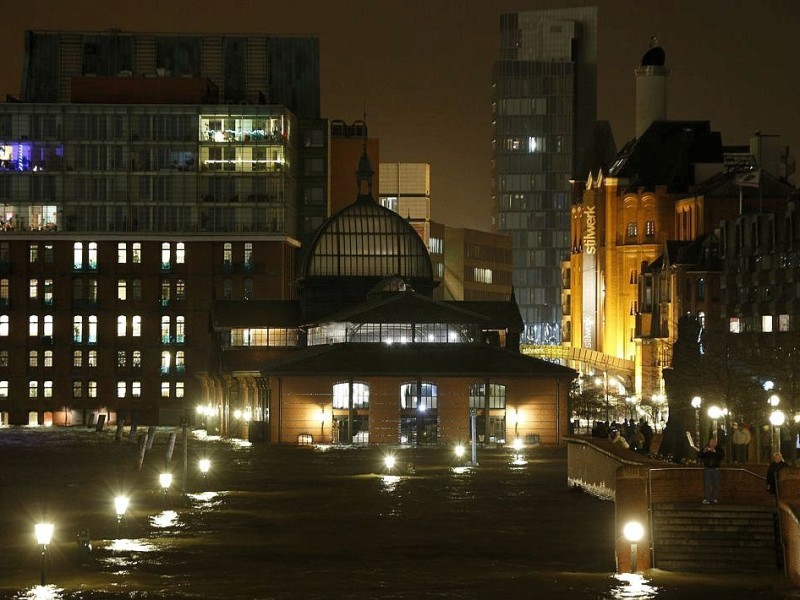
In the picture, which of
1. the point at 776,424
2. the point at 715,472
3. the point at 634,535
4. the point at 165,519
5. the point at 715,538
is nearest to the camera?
the point at 634,535

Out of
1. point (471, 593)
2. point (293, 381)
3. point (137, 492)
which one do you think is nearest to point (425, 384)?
point (293, 381)

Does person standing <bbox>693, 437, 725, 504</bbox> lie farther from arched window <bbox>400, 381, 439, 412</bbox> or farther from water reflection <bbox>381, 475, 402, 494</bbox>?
arched window <bbox>400, 381, 439, 412</bbox>

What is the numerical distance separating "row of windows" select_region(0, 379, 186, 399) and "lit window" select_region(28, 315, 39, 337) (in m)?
5.10

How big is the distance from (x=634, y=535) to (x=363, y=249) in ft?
391

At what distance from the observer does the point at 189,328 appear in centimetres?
19962

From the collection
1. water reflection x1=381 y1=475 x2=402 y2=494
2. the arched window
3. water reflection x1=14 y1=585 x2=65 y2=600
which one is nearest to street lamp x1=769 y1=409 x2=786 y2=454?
water reflection x1=381 y1=475 x2=402 y2=494

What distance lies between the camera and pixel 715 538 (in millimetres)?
48219

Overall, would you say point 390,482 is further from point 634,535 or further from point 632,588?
point 632,588

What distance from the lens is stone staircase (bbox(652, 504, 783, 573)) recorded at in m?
47.2

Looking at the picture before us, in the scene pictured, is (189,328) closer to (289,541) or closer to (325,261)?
(325,261)

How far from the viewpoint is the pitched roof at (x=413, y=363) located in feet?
414

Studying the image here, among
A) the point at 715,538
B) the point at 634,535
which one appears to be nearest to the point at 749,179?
the point at 715,538

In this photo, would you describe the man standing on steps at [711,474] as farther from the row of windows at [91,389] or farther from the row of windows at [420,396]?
the row of windows at [91,389]

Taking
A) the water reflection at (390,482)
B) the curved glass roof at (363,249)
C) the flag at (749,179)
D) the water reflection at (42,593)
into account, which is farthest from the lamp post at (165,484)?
the flag at (749,179)
